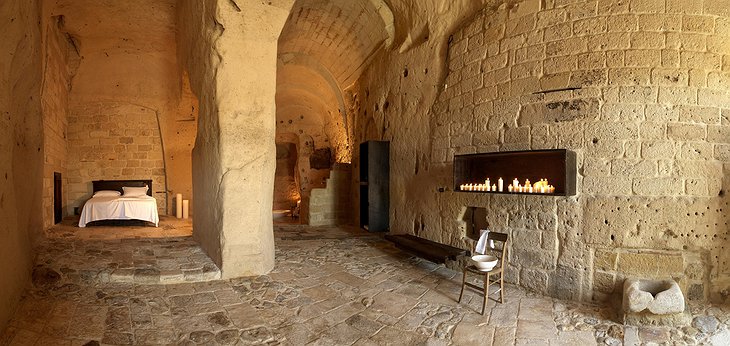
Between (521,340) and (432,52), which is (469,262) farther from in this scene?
(432,52)

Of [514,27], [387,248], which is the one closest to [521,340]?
[387,248]

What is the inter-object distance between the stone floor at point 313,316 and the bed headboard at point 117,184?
5.76 metres

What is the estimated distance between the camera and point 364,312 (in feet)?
11.1

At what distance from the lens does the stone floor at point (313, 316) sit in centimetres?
287

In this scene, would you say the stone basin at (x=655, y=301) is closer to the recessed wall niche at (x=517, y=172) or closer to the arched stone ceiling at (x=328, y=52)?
the recessed wall niche at (x=517, y=172)

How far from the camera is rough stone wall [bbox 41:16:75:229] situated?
684 centimetres

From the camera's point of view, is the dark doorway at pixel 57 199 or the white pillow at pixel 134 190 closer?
the dark doorway at pixel 57 199

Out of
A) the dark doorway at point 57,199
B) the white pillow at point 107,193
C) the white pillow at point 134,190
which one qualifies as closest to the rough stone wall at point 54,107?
the dark doorway at point 57,199

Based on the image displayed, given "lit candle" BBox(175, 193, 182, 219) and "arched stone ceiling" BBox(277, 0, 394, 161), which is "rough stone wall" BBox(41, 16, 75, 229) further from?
"arched stone ceiling" BBox(277, 0, 394, 161)

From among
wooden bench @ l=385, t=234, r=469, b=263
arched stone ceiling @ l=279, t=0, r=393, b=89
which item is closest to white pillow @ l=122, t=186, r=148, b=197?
arched stone ceiling @ l=279, t=0, r=393, b=89

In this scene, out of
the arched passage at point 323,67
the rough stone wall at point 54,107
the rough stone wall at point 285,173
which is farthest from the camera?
the rough stone wall at point 285,173

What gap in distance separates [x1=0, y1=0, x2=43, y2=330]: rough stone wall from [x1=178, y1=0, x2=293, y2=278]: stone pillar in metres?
1.64

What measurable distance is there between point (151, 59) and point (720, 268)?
1115 cm

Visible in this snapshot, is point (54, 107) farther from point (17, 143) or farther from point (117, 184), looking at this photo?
point (17, 143)
